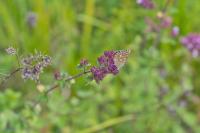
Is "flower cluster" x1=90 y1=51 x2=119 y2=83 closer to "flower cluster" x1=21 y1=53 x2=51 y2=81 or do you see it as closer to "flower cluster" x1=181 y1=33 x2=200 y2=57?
"flower cluster" x1=21 y1=53 x2=51 y2=81

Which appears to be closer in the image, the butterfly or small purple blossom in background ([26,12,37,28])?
the butterfly

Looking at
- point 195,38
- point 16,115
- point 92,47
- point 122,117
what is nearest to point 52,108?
point 16,115

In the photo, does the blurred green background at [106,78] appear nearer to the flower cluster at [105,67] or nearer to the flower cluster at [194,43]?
the flower cluster at [194,43]

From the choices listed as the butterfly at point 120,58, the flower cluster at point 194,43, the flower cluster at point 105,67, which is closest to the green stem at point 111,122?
the flower cluster at point 194,43

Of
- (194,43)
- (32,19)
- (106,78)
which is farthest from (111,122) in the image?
(32,19)

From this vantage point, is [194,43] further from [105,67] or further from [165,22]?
[105,67]

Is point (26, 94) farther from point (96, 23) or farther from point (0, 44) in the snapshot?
point (96, 23)

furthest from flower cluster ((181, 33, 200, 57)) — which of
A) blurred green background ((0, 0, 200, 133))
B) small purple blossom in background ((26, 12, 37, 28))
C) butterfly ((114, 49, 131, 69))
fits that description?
butterfly ((114, 49, 131, 69))
